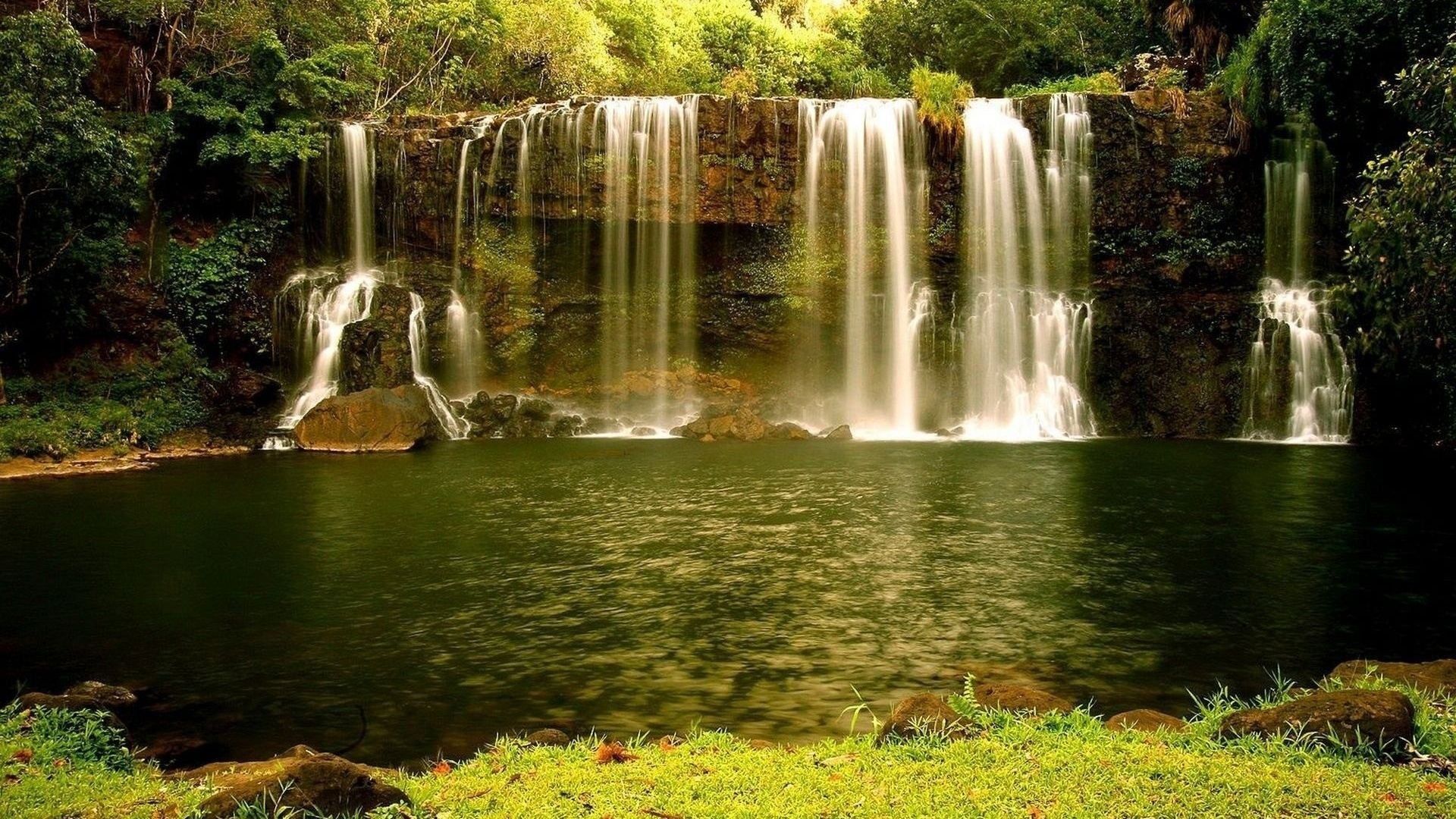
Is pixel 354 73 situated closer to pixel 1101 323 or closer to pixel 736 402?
pixel 736 402

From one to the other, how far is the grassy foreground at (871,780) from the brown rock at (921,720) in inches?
4.9

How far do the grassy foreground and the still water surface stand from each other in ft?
3.30

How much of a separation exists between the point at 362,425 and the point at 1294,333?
2338 cm

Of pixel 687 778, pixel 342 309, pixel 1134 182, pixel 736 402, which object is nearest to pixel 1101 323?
pixel 1134 182

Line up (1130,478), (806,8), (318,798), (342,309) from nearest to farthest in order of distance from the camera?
1. (318,798)
2. (1130,478)
3. (342,309)
4. (806,8)

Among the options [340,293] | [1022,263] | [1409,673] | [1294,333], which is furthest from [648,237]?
[1409,673]

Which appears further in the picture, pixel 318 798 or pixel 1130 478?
pixel 1130 478

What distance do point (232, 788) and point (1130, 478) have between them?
616 inches

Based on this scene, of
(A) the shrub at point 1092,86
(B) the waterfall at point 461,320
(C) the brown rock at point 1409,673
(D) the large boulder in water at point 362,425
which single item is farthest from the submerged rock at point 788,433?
(C) the brown rock at point 1409,673

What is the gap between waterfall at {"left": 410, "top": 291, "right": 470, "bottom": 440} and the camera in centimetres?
2478

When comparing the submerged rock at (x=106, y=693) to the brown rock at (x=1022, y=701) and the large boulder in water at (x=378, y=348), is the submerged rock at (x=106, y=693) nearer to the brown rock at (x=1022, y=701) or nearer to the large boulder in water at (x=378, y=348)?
the brown rock at (x=1022, y=701)

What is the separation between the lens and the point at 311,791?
4.10 metres

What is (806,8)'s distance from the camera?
51.2 m

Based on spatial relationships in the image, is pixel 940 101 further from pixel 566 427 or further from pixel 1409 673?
pixel 1409 673
